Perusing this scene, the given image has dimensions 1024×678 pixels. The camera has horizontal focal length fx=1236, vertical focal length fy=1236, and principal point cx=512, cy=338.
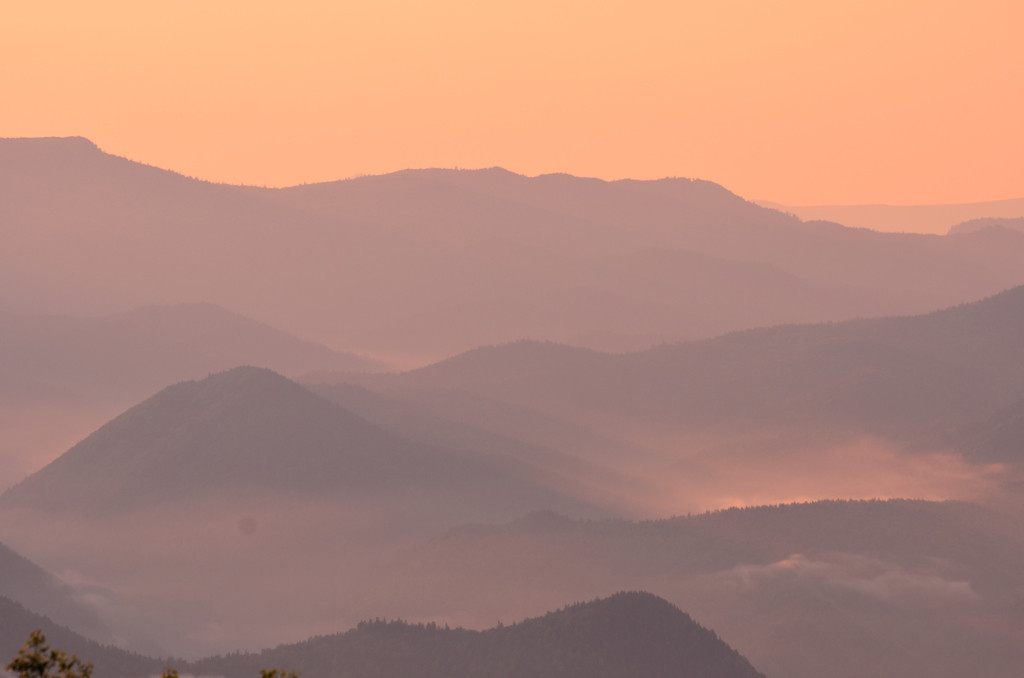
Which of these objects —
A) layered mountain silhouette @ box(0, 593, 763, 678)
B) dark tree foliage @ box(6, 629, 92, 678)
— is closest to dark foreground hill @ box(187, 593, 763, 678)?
layered mountain silhouette @ box(0, 593, 763, 678)

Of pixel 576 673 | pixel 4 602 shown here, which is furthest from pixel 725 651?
pixel 4 602

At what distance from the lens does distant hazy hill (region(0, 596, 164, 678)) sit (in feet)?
516

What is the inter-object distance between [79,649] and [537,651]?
64430 mm

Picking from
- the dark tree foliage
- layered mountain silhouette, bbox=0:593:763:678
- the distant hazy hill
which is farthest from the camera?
layered mountain silhouette, bbox=0:593:763:678

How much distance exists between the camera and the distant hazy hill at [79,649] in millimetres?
157250

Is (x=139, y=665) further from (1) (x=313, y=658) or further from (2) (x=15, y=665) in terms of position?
(2) (x=15, y=665)

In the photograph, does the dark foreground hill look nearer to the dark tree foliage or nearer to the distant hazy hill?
the distant hazy hill

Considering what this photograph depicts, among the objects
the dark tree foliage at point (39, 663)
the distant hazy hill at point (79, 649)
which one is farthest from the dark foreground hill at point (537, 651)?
the dark tree foliage at point (39, 663)

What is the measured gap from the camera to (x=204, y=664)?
17225 centimetres

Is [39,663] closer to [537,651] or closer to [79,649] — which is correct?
[537,651]

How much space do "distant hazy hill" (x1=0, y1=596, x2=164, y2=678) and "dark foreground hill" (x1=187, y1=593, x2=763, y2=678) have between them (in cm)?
827

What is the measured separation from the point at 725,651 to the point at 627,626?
1604 cm

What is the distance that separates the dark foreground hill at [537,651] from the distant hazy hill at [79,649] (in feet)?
27.1

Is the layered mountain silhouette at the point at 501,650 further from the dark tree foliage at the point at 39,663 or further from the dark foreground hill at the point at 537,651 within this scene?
the dark tree foliage at the point at 39,663
